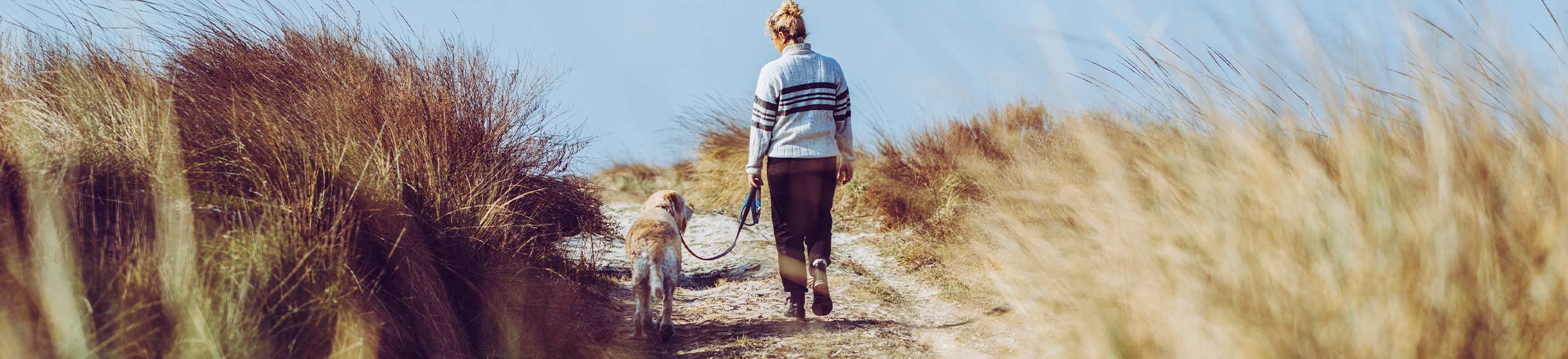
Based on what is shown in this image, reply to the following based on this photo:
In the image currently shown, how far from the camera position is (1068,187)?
9.74ft

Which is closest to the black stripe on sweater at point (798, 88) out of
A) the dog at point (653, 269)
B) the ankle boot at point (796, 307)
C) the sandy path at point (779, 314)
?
the dog at point (653, 269)

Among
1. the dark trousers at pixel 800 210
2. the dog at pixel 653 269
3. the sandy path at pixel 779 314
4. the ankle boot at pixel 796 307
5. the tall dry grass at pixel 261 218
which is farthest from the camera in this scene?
the ankle boot at pixel 796 307

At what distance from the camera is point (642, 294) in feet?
13.5

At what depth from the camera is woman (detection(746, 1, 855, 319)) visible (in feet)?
14.5

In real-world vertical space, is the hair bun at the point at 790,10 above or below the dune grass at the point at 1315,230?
above

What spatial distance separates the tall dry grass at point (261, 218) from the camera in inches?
97.1

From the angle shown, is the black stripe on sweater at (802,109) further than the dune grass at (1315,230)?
Yes

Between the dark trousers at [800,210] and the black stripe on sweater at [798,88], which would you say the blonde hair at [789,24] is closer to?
the black stripe on sweater at [798,88]

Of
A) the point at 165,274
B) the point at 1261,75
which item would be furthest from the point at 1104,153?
the point at 165,274

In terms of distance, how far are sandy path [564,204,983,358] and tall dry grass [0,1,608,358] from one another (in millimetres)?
573

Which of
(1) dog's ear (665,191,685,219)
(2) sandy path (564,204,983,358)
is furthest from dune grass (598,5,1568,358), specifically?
(1) dog's ear (665,191,685,219)

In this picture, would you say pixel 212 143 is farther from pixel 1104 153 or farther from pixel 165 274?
pixel 1104 153

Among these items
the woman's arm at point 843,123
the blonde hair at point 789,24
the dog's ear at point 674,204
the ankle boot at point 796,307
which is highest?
the blonde hair at point 789,24

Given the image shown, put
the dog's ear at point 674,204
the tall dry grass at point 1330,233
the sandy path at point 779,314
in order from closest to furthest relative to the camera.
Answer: the tall dry grass at point 1330,233
the sandy path at point 779,314
the dog's ear at point 674,204
